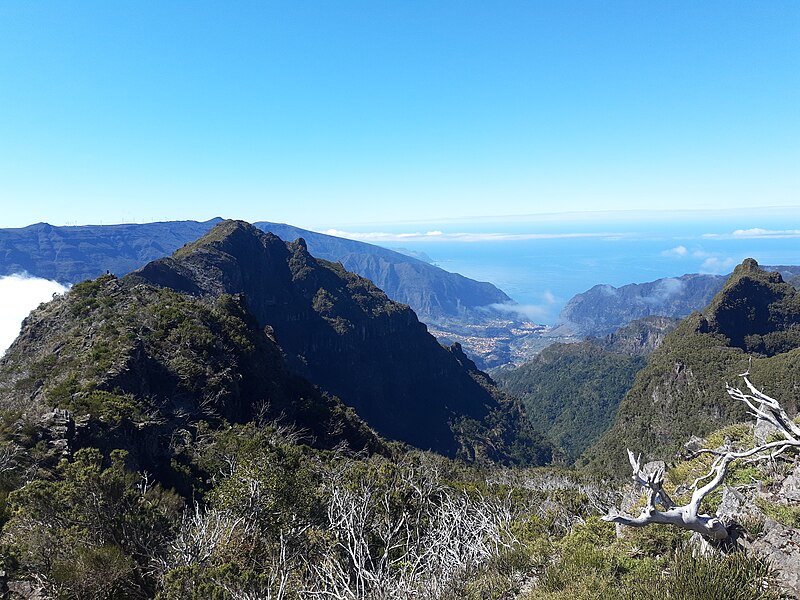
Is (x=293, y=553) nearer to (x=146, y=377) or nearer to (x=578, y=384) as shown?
(x=146, y=377)

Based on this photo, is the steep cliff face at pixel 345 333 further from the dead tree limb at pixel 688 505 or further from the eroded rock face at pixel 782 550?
the eroded rock face at pixel 782 550

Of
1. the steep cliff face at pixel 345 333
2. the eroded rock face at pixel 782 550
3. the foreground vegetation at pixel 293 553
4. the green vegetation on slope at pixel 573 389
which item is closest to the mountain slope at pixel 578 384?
the green vegetation on slope at pixel 573 389


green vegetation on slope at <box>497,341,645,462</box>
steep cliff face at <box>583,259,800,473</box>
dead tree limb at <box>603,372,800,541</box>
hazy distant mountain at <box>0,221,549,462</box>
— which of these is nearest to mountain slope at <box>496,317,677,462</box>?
green vegetation on slope at <box>497,341,645,462</box>

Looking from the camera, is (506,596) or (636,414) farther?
(636,414)

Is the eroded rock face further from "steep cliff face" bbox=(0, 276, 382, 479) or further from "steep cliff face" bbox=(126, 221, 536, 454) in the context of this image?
"steep cliff face" bbox=(126, 221, 536, 454)

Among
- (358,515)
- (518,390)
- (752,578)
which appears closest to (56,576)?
(358,515)

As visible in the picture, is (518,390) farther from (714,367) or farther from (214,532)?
(214,532)
